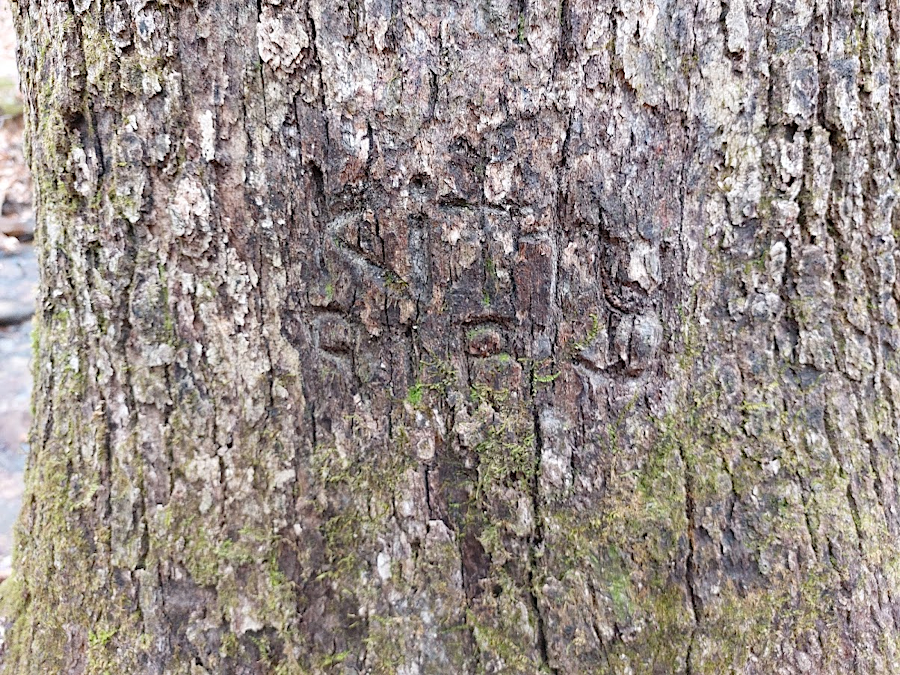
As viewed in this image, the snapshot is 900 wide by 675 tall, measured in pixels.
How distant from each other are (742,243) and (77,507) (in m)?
1.53

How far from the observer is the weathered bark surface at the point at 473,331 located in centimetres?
114

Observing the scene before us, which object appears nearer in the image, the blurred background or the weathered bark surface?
the weathered bark surface

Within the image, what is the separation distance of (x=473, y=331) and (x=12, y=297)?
480 cm

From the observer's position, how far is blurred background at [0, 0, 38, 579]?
10.6ft

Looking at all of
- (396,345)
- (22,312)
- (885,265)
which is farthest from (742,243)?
(22,312)

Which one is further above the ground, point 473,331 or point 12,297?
point 12,297

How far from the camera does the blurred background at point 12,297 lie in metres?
3.22

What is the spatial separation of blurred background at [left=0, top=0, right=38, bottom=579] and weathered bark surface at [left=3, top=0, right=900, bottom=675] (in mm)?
1387

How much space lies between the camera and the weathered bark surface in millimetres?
1141

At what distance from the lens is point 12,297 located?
15.3 feet

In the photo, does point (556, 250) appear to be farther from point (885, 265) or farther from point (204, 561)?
point (204, 561)

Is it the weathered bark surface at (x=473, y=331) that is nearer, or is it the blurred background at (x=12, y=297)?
the weathered bark surface at (x=473, y=331)

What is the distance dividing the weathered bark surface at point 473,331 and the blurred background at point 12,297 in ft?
4.55

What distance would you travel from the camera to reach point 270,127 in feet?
3.86
